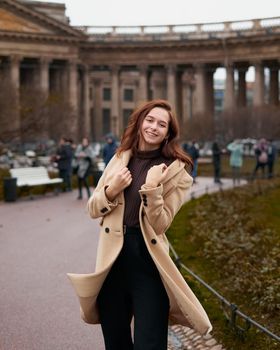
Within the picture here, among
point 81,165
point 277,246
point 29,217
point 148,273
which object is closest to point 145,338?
point 148,273

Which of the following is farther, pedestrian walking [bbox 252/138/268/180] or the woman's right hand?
pedestrian walking [bbox 252/138/268/180]

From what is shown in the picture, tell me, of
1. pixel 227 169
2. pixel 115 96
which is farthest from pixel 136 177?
pixel 115 96

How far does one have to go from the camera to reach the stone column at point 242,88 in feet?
241

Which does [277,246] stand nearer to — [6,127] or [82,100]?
[6,127]

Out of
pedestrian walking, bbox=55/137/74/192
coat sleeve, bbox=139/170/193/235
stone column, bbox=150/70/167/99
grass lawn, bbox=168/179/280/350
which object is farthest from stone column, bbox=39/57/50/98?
coat sleeve, bbox=139/170/193/235

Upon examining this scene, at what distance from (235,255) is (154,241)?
24.4 ft

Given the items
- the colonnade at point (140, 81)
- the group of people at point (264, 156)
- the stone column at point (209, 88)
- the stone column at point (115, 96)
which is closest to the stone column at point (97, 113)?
the stone column at point (115, 96)

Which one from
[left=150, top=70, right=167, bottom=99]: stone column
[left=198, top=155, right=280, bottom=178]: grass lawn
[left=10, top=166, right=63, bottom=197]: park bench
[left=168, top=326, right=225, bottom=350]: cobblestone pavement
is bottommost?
[left=168, top=326, right=225, bottom=350]: cobblestone pavement

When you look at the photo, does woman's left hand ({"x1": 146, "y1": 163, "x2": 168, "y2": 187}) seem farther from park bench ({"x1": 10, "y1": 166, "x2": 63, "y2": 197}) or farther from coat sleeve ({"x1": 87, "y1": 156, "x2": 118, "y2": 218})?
park bench ({"x1": 10, "y1": 166, "x2": 63, "y2": 197})

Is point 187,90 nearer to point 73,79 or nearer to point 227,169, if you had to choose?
point 73,79

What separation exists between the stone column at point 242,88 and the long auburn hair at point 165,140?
67.2 meters

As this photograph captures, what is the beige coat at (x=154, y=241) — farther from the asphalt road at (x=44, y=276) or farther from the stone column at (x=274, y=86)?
the stone column at (x=274, y=86)

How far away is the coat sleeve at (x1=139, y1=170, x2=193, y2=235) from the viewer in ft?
19.2

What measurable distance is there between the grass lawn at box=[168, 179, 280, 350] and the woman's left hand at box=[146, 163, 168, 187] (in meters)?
3.03
